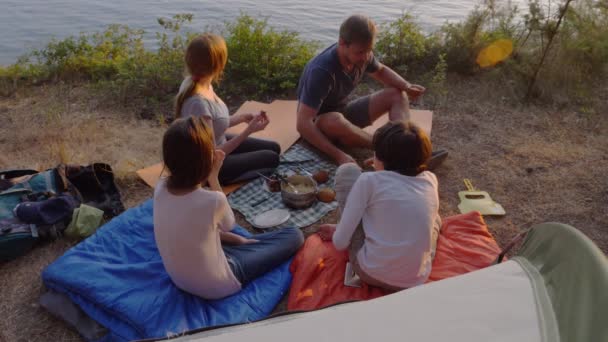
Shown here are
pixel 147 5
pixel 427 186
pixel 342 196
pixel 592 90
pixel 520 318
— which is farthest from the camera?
pixel 147 5

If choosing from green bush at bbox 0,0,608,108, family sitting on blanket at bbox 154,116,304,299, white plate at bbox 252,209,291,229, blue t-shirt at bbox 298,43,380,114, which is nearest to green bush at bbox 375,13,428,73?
green bush at bbox 0,0,608,108

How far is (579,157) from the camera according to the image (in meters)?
3.94

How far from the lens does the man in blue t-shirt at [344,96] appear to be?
331 centimetres

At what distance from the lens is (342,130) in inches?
146

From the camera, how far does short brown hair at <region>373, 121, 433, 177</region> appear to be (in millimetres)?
2064

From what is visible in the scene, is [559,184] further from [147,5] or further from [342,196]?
[147,5]

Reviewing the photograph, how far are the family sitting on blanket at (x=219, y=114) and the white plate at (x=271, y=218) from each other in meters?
0.51

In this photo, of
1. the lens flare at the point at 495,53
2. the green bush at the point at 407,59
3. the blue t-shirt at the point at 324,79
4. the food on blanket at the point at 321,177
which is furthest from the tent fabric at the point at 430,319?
the lens flare at the point at 495,53

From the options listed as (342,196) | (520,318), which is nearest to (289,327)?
(520,318)

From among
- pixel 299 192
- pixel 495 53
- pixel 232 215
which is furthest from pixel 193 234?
pixel 495 53

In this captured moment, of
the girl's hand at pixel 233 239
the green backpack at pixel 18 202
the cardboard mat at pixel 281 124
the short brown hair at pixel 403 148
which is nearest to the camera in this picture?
the short brown hair at pixel 403 148

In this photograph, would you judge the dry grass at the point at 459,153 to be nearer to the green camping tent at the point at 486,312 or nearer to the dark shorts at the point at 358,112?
the dark shorts at the point at 358,112

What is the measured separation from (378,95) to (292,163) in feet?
3.14

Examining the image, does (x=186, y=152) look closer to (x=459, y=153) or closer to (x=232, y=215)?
(x=232, y=215)
